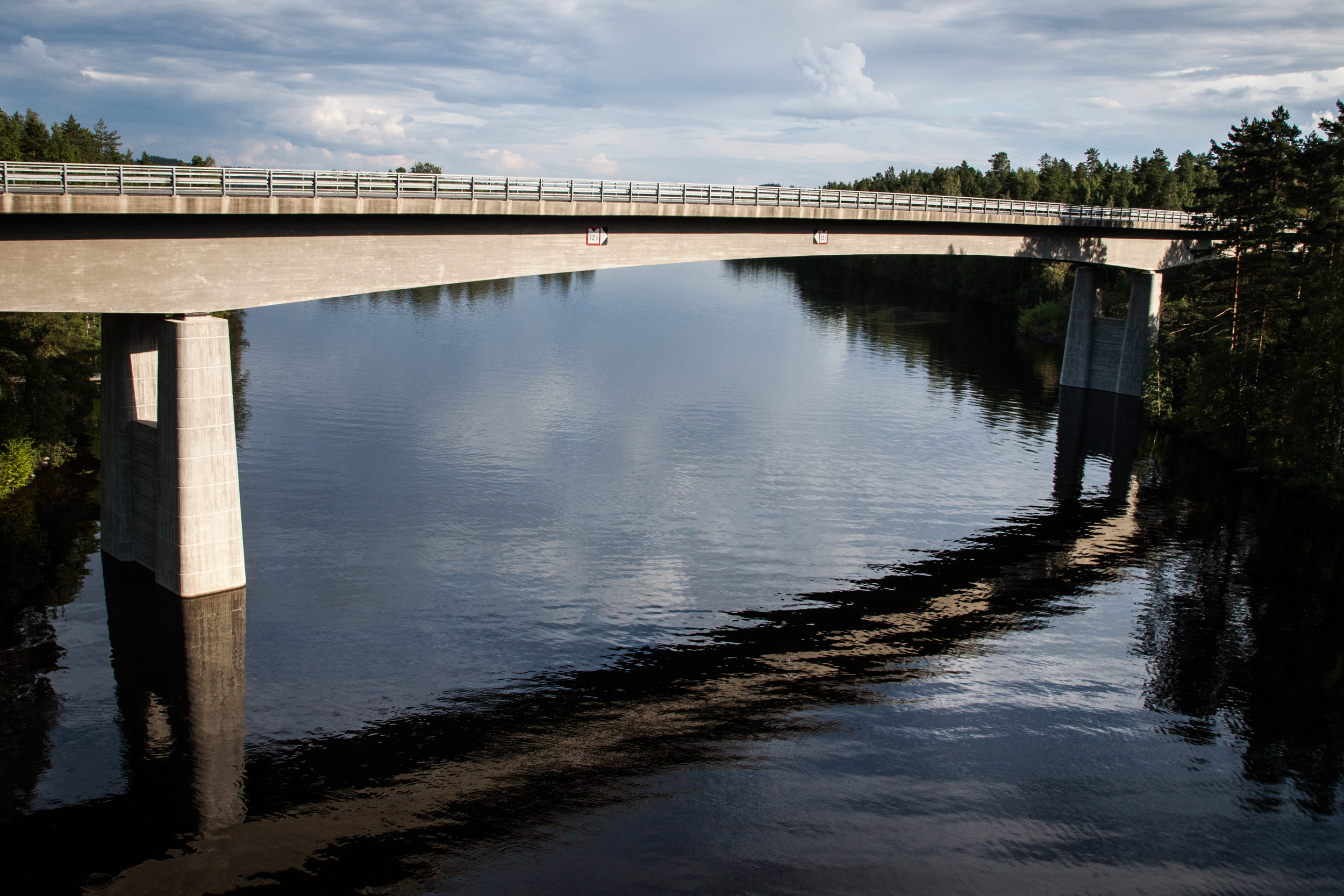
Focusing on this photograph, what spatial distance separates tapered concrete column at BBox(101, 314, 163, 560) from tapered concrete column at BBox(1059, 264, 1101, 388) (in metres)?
63.8

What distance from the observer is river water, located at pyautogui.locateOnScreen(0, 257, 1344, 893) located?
19.8m

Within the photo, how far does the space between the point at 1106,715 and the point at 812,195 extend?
2960 cm

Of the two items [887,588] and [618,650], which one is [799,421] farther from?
[618,650]

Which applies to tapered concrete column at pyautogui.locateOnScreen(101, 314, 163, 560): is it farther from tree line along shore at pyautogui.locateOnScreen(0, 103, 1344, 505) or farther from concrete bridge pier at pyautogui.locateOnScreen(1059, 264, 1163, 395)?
concrete bridge pier at pyautogui.locateOnScreen(1059, 264, 1163, 395)

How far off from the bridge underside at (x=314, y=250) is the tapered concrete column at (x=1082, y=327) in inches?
1247

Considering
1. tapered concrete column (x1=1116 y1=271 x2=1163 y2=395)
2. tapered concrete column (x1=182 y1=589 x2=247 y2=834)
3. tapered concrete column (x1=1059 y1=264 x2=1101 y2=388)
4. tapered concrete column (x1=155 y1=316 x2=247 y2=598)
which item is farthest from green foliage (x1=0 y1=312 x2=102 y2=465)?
tapered concrete column (x1=1116 y1=271 x2=1163 y2=395)

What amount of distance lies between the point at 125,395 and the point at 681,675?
20220 millimetres

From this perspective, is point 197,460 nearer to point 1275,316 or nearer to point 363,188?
point 363,188

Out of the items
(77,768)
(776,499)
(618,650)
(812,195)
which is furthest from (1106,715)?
(812,195)

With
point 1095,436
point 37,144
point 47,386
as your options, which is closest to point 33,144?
point 37,144

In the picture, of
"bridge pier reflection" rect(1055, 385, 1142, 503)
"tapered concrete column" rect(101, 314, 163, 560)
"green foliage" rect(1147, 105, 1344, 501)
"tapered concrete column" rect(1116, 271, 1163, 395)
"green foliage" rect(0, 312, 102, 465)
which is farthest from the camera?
"tapered concrete column" rect(1116, 271, 1163, 395)

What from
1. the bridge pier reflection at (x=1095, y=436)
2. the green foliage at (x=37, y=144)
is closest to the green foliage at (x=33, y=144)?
the green foliage at (x=37, y=144)

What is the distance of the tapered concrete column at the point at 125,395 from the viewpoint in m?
30.7

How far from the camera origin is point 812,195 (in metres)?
47.2
